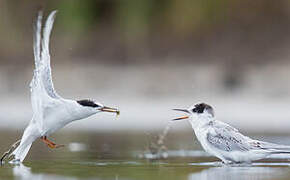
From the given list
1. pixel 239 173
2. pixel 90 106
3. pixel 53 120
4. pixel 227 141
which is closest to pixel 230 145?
pixel 227 141

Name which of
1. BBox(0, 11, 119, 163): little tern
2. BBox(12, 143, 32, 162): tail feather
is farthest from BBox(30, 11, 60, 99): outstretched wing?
BBox(12, 143, 32, 162): tail feather

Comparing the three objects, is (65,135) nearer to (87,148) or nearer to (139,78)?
(87,148)

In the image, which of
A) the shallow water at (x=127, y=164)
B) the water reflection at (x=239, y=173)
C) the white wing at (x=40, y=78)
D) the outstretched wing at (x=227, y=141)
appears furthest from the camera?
the outstretched wing at (x=227, y=141)

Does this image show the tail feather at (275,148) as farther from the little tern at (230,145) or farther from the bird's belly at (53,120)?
the bird's belly at (53,120)

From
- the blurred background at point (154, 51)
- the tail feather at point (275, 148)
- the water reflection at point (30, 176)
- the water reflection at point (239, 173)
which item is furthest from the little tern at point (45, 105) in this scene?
the blurred background at point (154, 51)

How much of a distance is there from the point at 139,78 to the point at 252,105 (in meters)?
4.30

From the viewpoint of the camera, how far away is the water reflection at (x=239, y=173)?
450 inches

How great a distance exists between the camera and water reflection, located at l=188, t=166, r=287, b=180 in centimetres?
1142

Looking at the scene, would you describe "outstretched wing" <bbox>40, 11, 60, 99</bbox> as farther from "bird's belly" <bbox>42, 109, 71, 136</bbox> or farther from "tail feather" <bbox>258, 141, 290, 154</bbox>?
"tail feather" <bbox>258, 141, 290, 154</bbox>

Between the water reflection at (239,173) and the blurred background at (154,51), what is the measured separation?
14763 mm

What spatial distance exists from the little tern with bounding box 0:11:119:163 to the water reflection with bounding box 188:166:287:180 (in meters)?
1.77

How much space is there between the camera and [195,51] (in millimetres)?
29984

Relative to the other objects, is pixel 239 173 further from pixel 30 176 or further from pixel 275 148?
pixel 30 176

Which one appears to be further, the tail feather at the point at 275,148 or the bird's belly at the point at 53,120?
the bird's belly at the point at 53,120
